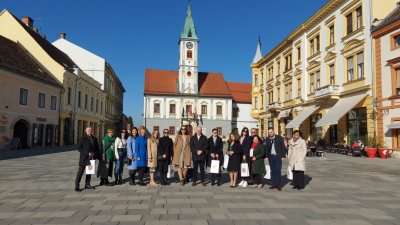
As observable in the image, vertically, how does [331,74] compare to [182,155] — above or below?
above

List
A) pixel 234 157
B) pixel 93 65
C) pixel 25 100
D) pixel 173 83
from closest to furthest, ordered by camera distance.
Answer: pixel 234 157
pixel 25 100
pixel 93 65
pixel 173 83

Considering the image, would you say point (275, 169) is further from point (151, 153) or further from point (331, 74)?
point (331, 74)

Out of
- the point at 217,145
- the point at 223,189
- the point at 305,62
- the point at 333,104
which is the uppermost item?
the point at 305,62

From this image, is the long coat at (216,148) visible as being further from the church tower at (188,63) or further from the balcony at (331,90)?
the church tower at (188,63)

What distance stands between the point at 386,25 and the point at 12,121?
87.6 feet

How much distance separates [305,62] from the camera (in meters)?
32.2

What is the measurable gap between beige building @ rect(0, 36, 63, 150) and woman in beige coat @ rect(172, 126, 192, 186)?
19305 mm

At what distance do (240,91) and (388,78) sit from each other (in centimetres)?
4509

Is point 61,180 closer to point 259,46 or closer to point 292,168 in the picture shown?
point 292,168

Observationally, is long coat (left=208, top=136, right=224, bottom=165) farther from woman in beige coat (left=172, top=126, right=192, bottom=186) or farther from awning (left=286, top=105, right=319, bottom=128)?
awning (left=286, top=105, right=319, bottom=128)

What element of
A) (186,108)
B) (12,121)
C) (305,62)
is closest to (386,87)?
(305,62)

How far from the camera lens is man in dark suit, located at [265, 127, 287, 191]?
32.9 ft

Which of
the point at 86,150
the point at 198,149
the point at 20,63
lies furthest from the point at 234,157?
the point at 20,63

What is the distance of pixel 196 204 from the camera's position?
7.50m
